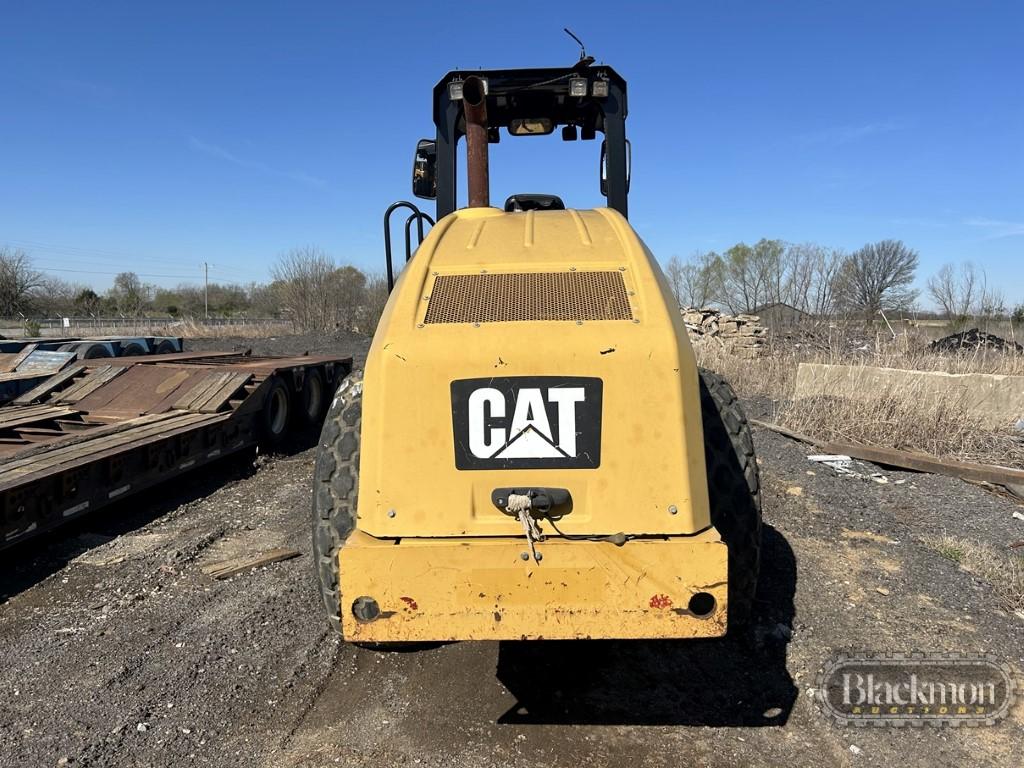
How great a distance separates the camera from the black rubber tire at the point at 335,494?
2549 millimetres

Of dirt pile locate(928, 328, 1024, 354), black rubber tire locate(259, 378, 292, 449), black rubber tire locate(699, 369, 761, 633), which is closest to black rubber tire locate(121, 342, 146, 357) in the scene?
black rubber tire locate(259, 378, 292, 449)

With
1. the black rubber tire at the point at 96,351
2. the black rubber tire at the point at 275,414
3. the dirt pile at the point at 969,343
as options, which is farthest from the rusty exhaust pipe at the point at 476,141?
the dirt pile at the point at 969,343

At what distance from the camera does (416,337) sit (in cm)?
235

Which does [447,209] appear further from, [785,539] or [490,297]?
[785,539]

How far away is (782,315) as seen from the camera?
19422 millimetres

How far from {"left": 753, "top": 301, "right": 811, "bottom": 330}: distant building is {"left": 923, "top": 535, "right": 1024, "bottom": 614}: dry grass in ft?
46.7

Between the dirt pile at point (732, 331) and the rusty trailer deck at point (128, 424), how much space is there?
30.9 ft

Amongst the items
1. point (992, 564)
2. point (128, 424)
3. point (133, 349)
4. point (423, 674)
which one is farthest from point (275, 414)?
point (992, 564)

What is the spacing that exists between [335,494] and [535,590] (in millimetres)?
917

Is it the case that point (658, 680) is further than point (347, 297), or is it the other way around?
point (347, 297)

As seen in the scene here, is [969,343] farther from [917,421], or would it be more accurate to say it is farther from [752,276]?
[752,276]

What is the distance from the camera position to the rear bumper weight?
2.10 m

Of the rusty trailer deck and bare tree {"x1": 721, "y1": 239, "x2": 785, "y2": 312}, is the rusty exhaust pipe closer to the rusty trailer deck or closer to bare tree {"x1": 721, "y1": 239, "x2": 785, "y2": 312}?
the rusty trailer deck

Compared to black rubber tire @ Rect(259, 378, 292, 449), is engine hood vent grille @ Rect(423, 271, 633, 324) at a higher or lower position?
higher
